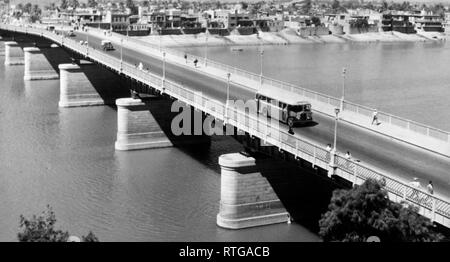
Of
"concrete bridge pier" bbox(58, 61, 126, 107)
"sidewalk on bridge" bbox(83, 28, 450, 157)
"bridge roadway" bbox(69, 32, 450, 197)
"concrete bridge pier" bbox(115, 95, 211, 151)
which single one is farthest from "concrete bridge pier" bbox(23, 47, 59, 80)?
"bridge roadway" bbox(69, 32, 450, 197)

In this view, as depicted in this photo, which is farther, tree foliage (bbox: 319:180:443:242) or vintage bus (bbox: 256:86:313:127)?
vintage bus (bbox: 256:86:313:127)

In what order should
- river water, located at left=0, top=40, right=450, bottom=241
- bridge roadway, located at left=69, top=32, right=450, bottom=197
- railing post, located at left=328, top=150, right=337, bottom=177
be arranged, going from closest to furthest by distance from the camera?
bridge roadway, located at left=69, top=32, right=450, bottom=197, railing post, located at left=328, top=150, right=337, bottom=177, river water, located at left=0, top=40, right=450, bottom=241

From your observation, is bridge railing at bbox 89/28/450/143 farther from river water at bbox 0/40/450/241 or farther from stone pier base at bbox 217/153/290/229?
stone pier base at bbox 217/153/290/229

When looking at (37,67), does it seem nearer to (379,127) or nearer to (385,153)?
(379,127)

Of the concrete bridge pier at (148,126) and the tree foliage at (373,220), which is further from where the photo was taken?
the concrete bridge pier at (148,126)

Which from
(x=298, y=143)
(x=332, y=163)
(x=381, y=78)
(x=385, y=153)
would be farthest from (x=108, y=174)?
(x=381, y=78)

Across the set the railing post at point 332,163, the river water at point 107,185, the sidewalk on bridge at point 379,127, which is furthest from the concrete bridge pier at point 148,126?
the railing post at point 332,163

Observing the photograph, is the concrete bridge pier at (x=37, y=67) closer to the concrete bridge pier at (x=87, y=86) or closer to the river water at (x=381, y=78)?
the concrete bridge pier at (x=87, y=86)

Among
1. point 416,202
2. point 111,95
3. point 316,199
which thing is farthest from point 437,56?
point 416,202
